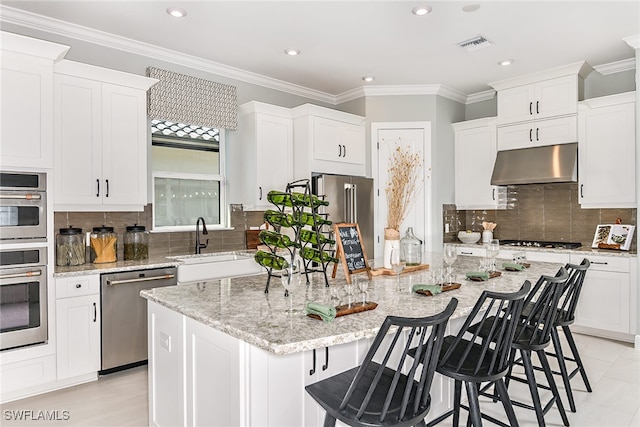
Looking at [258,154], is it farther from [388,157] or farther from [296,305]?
[296,305]

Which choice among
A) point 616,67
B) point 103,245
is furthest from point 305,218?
point 616,67

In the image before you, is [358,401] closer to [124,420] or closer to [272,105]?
[124,420]

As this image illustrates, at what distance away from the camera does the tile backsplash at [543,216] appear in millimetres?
4668

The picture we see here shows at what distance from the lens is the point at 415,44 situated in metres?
3.86

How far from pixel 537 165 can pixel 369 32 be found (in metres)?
2.45

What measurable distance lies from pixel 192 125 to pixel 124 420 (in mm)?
2770

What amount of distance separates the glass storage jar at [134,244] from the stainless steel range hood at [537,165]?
389 centimetres

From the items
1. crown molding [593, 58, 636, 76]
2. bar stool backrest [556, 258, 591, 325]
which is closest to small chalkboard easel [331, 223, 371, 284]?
bar stool backrest [556, 258, 591, 325]

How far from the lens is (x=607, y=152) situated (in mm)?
4227

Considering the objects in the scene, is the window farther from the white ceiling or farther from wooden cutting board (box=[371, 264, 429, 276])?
wooden cutting board (box=[371, 264, 429, 276])

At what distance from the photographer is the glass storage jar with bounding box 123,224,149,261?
3672mm

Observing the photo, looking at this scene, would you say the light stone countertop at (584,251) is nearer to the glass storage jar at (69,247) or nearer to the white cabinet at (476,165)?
the white cabinet at (476,165)

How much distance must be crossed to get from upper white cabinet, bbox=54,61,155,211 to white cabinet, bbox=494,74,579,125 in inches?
154

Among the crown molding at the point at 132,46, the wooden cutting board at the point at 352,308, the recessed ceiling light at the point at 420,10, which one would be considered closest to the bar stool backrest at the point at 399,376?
the wooden cutting board at the point at 352,308
